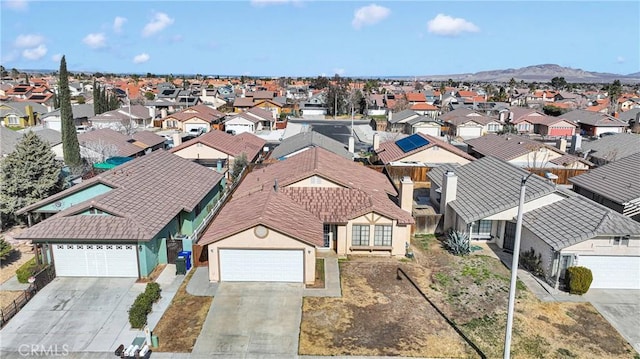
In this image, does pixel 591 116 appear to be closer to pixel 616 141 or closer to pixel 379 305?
pixel 616 141

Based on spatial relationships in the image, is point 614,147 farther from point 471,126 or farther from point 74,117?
point 74,117

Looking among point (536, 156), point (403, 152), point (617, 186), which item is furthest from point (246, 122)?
point (617, 186)

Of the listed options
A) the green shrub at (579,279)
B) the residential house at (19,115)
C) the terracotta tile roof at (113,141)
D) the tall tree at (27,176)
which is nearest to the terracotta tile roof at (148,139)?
the terracotta tile roof at (113,141)

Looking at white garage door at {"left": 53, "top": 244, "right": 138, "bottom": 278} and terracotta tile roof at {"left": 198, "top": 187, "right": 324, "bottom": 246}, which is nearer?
terracotta tile roof at {"left": 198, "top": 187, "right": 324, "bottom": 246}

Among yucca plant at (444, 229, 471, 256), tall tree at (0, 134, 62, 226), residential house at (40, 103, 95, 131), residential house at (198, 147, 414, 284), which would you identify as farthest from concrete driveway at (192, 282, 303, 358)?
residential house at (40, 103, 95, 131)

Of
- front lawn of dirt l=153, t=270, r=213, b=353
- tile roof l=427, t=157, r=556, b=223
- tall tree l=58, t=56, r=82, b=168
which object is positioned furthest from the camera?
tall tree l=58, t=56, r=82, b=168

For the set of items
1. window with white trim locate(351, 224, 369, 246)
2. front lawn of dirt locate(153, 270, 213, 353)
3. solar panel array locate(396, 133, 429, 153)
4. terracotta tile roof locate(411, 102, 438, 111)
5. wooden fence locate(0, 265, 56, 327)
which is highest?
terracotta tile roof locate(411, 102, 438, 111)

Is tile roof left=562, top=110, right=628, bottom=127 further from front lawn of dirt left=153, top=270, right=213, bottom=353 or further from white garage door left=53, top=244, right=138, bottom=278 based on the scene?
white garage door left=53, top=244, right=138, bottom=278

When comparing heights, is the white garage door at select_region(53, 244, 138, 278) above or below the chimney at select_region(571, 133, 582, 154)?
below
